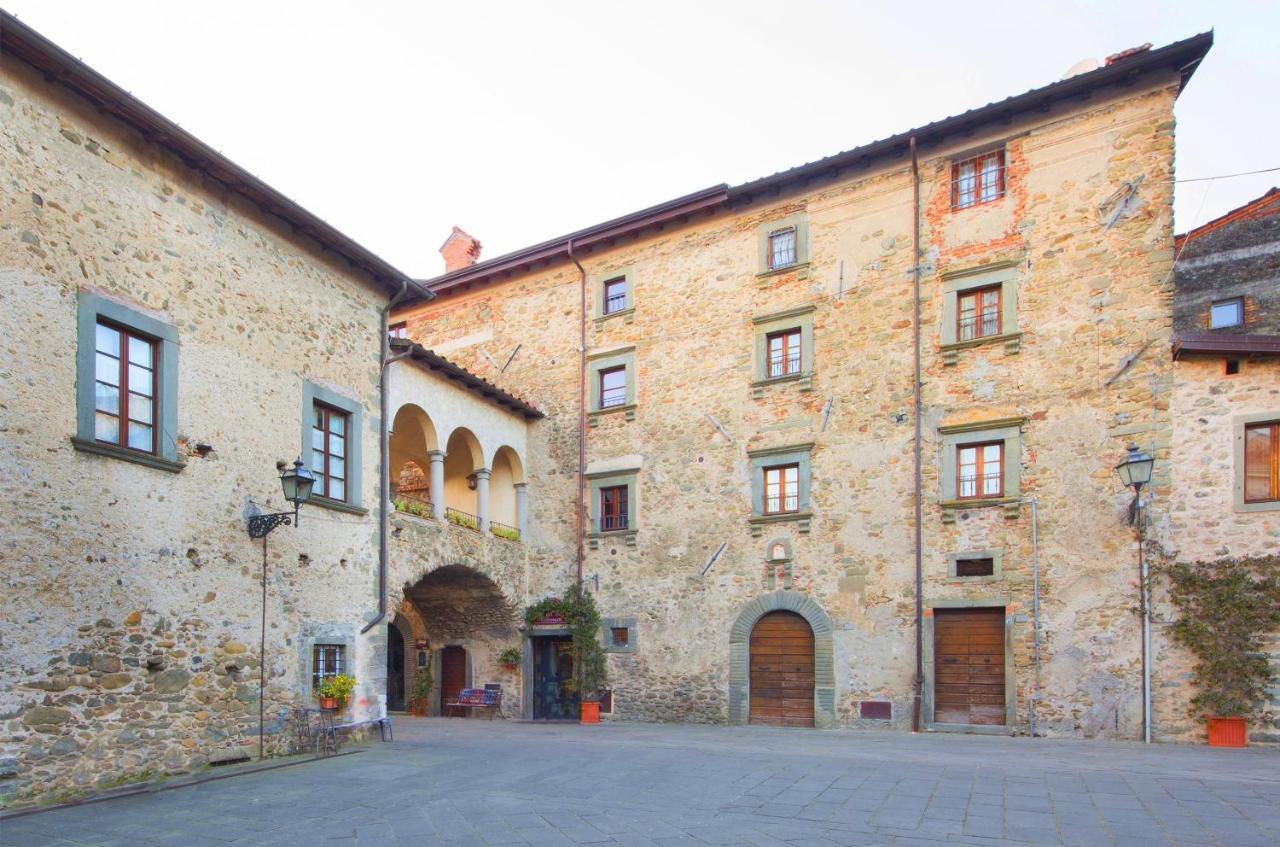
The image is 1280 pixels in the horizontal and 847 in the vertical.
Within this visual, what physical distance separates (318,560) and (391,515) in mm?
2462

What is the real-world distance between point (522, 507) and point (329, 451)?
694 cm

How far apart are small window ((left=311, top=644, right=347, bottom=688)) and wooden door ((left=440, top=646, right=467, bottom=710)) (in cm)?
706

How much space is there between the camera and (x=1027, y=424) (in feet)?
46.3

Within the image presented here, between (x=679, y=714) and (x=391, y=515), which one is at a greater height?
(x=391, y=515)

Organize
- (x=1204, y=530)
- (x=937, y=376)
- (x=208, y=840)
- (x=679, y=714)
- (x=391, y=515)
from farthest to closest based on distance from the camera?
(x=679, y=714) < (x=937, y=376) < (x=391, y=515) < (x=1204, y=530) < (x=208, y=840)

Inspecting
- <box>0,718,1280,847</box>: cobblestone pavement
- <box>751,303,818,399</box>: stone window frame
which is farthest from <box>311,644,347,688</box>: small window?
<box>751,303,818,399</box>: stone window frame

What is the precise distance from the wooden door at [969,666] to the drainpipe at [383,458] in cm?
894

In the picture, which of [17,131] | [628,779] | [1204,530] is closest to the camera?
[17,131]

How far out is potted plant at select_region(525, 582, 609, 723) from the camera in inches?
675

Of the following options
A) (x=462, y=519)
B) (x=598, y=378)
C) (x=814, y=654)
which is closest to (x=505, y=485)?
(x=462, y=519)

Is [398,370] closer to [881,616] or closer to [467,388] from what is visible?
[467,388]

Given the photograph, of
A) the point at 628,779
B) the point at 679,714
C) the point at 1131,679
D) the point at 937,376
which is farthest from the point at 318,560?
the point at 1131,679

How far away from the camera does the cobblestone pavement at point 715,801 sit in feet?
21.5

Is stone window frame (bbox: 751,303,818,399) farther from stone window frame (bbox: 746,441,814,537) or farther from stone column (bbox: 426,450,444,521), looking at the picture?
stone column (bbox: 426,450,444,521)
